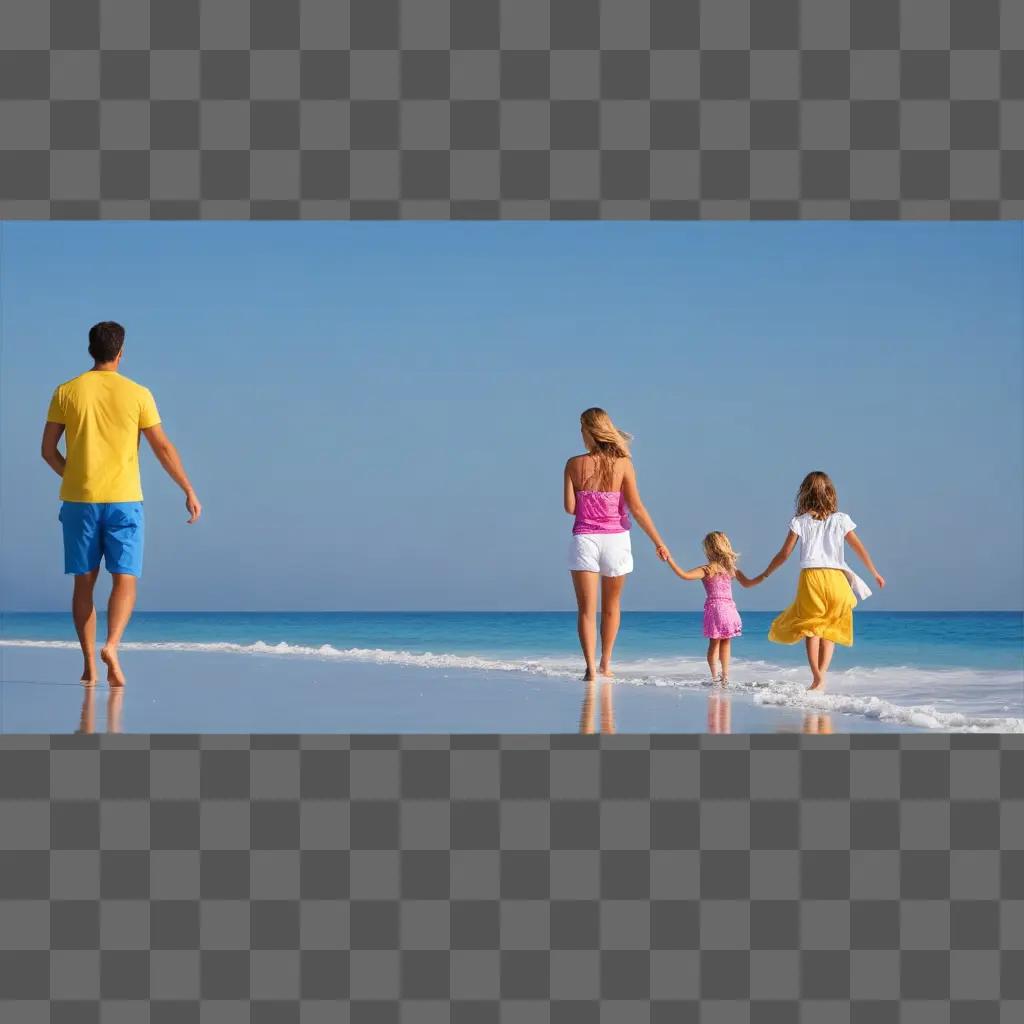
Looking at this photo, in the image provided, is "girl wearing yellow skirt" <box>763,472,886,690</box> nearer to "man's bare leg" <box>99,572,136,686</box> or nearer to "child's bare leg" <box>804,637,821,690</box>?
"child's bare leg" <box>804,637,821,690</box>

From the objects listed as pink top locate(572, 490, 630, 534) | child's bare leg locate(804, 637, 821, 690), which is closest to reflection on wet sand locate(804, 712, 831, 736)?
child's bare leg locate(804, 637, 821, 690)

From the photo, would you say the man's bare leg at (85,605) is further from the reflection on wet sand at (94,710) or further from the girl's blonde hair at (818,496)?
the girl's blonde hair at (818,496)

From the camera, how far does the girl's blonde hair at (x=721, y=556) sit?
8.49 m

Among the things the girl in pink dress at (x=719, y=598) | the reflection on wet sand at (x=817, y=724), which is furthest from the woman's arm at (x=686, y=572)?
the reflection on wet sand at (x=817, y=724)

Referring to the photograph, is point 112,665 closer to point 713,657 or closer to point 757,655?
point 713,657

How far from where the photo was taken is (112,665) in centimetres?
641

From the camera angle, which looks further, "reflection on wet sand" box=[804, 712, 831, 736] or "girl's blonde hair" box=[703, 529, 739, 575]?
"girl's blonde hair" box=[703, 529, 739, 575]

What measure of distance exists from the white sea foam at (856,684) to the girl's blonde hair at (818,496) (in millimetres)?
1075

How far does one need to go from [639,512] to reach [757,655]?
5856mm

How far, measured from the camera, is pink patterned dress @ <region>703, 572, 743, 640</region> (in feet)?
27.4

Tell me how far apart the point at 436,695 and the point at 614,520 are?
1.73 meters

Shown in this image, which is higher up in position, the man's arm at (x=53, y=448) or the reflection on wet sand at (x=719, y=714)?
the man's arm at (x=53, y=448)

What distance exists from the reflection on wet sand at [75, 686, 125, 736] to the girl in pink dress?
12.5 feet

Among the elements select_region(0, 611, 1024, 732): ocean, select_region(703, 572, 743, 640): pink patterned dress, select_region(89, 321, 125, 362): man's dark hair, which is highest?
select_region(89, 321, 125, 362): man's dark hair
